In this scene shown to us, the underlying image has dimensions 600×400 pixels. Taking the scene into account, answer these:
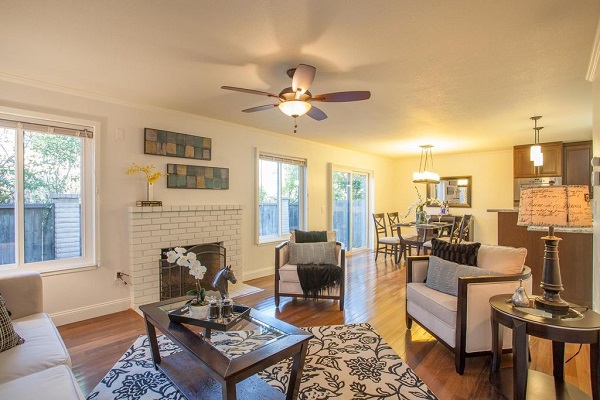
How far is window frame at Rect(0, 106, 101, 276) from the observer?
114 inches

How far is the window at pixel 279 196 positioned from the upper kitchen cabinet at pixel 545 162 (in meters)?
4.29

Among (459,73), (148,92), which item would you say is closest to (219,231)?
(148,92)

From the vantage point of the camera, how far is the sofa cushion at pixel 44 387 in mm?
1328

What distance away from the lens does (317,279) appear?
3475mm

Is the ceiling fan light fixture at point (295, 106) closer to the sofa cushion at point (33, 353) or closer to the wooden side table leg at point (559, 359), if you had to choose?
the sofa cushion at point (33, 353)

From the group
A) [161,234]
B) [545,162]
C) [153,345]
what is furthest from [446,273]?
[545,162]

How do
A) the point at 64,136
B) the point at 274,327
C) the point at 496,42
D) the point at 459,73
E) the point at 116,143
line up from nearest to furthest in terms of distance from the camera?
1. the point at 274,327
2. the point at 496,42
3. the point at 459,73
4. the point at 64,136
5. the point at 116,143

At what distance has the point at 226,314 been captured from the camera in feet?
6.63

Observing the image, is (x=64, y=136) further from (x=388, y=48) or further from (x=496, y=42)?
(x=496, y=42)

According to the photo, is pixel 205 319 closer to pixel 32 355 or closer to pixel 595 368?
pixel 32 355

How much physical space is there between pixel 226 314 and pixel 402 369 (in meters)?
1.36

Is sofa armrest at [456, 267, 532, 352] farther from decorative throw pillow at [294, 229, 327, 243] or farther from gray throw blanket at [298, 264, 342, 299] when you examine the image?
decorative throw pillow at [294, 229, 327, 243]

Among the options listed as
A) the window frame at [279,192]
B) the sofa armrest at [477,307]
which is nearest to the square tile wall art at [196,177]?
the window frame at [279,192]

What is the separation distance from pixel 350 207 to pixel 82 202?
5089mm
